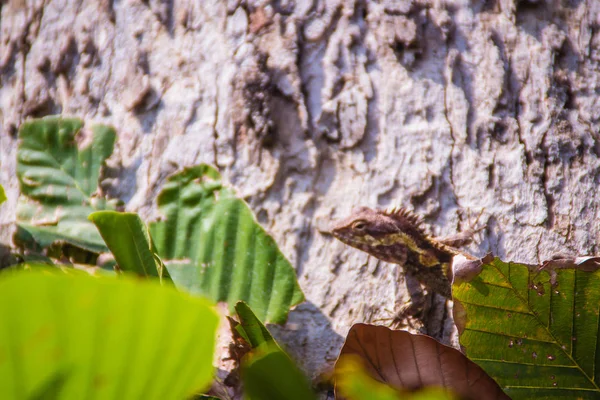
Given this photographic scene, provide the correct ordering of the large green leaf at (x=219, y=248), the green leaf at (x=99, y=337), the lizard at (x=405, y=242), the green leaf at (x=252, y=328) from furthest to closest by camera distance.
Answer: the lizard at (x=405, y=242)
the large green leaf at (x=219, y=248)
the green leaf at (x=252, y=328)
the green leaf at (x=99, y=337)

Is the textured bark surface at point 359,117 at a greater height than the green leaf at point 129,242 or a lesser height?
greater

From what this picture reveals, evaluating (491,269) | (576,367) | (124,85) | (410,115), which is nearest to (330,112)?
(410,115)

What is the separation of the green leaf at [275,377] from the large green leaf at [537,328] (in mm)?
606

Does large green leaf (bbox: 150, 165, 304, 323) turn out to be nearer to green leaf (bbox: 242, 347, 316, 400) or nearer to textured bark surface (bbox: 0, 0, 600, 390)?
textured bark surface (bbox: 0, 0, 600, 390)

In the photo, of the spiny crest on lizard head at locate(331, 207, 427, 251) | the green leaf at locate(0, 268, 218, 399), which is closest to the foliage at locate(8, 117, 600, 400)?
the green leaf at locate(0, 268, 218, 399)

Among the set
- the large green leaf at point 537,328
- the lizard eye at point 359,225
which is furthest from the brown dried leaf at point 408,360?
the lizard eye at point 359,225

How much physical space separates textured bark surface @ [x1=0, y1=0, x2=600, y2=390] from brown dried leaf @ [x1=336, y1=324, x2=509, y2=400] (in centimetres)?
72

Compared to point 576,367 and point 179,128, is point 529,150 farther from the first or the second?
point 179,128

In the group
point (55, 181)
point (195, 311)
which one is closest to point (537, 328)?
point (195, 311)

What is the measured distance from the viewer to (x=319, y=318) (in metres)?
1.75

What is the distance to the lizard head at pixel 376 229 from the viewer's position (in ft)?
6.42

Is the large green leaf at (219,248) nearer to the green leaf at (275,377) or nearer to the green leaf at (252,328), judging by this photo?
the green leaf at (252,328)

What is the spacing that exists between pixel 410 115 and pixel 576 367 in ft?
3.92

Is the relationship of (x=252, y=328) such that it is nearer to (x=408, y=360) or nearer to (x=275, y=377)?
(x=408, y=360)
